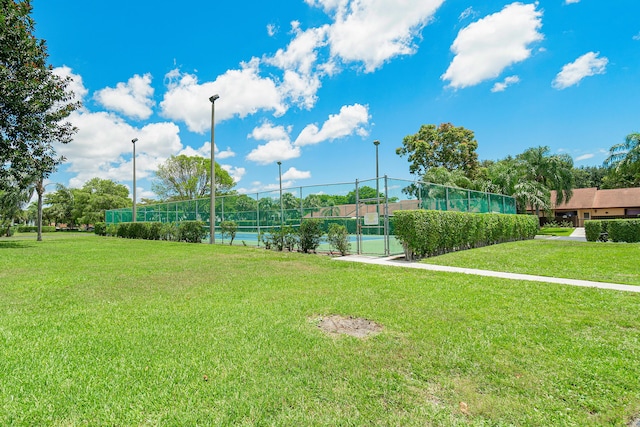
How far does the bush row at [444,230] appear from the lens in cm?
1014

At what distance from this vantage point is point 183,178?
47969 mm

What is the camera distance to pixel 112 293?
5777mm

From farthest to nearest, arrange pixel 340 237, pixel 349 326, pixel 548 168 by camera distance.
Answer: pixel 548 168 < pixel 340 237 < pixel 349 326

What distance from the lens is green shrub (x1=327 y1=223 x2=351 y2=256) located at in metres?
12.0

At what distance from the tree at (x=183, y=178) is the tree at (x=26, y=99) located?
31.2m

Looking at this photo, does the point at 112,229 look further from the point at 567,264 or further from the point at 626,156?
the point at 626,156

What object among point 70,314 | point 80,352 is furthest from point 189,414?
point 70,314

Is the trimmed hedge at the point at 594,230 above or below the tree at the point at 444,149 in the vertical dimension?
below

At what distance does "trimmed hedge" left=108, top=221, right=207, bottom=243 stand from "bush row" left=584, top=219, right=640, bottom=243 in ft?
67.3

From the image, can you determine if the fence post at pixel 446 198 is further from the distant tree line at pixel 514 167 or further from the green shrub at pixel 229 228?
the distant tree line at pixel 514 167

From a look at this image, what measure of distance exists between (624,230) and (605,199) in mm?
28422

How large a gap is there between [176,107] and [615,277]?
25.7m

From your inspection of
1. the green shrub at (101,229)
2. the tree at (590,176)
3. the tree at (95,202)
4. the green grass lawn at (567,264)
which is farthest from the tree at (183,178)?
the tree at (590,176)

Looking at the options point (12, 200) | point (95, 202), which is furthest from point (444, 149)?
point (95, 202)
